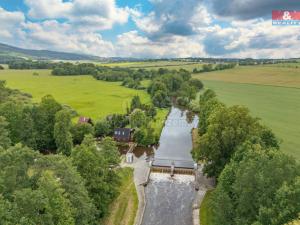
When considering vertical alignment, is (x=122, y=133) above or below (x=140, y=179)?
above

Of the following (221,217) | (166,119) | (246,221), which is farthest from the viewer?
(166,119)

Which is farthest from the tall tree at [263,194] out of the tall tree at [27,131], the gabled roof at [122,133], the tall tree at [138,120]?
the tall tree at [138,120]

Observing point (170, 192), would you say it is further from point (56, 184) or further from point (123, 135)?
point (123, 135)

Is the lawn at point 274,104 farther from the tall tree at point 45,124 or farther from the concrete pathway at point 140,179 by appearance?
the tall tree at point 45,124

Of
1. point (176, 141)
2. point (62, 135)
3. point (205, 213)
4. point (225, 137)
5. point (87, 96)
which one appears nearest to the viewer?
point (205, 213)

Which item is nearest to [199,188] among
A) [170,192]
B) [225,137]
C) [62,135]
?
[170,192]

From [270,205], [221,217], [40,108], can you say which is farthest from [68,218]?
[40,108]

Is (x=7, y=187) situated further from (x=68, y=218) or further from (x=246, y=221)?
(x=246, y=221)
